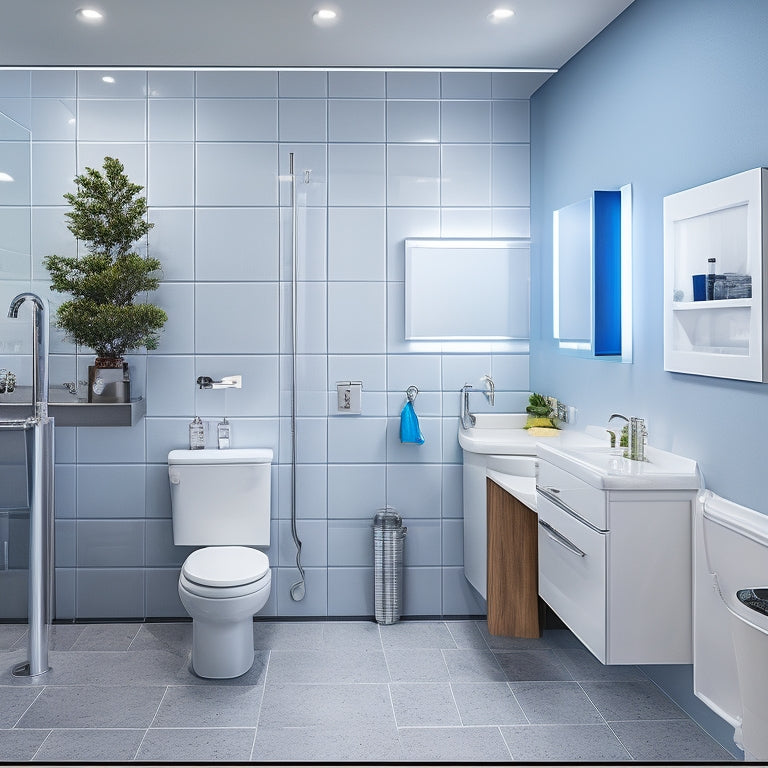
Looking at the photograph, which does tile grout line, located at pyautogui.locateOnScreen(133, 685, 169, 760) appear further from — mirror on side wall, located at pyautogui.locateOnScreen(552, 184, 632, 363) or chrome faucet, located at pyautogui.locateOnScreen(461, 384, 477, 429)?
mirror on side wall, located at pyautogui.locateOnScreen(552, 184, 632, 363)

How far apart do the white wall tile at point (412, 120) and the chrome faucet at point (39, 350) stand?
1.67 metres

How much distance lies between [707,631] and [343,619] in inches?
69.9

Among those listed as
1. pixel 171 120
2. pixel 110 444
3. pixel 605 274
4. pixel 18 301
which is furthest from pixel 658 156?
pixel 110 444

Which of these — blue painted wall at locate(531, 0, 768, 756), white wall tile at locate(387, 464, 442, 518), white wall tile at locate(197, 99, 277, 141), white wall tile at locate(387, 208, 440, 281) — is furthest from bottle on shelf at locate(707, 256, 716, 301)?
white wall tile at locate(197, 99, 277, 141)

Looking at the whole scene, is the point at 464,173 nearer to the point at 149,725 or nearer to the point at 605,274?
the point at 605,274

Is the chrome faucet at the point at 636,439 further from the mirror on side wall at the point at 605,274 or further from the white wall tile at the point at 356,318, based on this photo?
the white wall tile at the point at 356,318

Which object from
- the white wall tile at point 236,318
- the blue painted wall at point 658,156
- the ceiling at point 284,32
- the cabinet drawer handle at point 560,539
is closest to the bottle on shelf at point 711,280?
the blue painted wall at point 658,156

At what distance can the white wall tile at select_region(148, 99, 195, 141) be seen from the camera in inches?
129

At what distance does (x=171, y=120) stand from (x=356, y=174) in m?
0.79

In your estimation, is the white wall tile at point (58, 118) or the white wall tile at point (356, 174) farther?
the white wall tile at point (356, 174)

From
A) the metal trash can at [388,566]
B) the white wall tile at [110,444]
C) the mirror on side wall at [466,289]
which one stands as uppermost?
the mirror on side wall at [466,289]

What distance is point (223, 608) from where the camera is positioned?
8.87ft

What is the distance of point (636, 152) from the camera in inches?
98.7

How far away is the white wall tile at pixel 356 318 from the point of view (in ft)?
11.1
